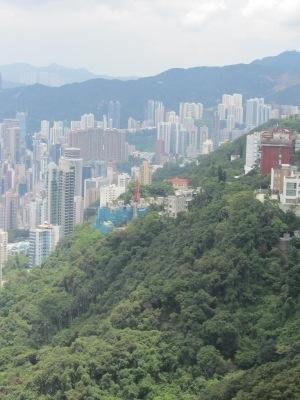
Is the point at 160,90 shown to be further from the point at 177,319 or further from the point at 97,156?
the point at 177,319

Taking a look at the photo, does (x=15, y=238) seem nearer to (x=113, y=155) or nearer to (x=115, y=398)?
(x=113, y=155)

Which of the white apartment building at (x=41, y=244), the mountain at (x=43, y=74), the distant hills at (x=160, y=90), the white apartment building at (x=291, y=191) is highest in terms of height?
the mountain at (x=43, y=74)

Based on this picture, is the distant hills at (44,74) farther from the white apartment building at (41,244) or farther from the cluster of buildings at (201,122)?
the white apartment building at (41,244)

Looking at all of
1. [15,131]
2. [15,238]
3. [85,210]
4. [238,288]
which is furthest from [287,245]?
[15,131]

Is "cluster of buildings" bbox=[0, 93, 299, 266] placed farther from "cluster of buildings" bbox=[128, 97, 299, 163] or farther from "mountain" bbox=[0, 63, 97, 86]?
"mountain" bbox=[0, 63, 97, 86]

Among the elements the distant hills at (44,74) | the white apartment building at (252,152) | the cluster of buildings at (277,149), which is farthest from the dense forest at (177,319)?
the distant hills at (44,74)

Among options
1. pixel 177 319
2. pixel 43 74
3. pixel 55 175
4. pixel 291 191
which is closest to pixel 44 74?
pixel 43 74
